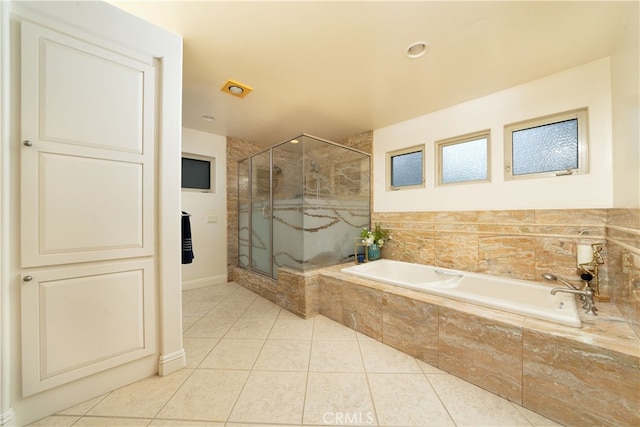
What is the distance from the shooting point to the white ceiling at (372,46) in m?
1.31

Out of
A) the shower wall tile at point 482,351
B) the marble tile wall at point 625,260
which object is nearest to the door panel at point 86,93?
the shower wall tile at point 482,351

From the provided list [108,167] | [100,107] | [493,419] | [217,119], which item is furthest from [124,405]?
[217,119]

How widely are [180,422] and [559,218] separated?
2984 mm

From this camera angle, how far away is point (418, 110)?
254 centimetres

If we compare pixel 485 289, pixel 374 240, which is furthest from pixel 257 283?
pixel 485 289

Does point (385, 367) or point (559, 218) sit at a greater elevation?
point (559, 218)

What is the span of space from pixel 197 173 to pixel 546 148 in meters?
4.09

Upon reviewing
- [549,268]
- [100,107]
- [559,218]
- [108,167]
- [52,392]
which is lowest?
[52,392]

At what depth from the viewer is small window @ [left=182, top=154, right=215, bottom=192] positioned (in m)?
3.19

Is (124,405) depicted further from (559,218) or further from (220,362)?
(559,218)

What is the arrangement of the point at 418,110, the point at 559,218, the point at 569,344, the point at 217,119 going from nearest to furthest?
the point at 569,344 < the point at 559,218 < the point at 418,110 < the point at 217,119

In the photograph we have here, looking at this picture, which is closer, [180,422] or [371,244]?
[180,422]

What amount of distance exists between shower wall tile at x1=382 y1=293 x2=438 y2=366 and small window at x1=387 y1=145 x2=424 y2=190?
158 cm
